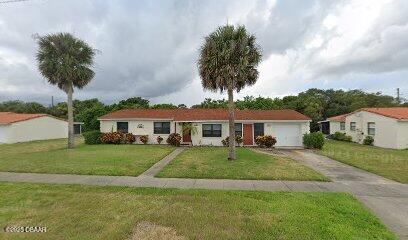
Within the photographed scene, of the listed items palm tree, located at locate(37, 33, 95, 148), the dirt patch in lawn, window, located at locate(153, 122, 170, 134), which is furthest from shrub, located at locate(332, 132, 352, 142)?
the dirt patch in lawn

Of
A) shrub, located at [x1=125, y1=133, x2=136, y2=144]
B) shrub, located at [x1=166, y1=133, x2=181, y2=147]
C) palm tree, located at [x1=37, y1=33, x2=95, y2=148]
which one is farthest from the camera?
shrub, located at [x1=125, y1=133, x2=136, y2=144]

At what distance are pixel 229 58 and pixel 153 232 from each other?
11593 mm

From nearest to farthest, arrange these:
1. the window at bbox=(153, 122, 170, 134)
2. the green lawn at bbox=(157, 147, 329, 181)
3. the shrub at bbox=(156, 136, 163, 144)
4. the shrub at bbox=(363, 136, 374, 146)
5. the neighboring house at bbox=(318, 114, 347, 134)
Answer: the green lawn at bbox=(157, 147, 329, 181) → the shrub at bbox=(156, 136, 163, 144) → the window at bbox=(153, 122, 170, 134) → the shrub at bbox=(363, 136, 374, 146) → the neighboring house at bbox=(318, 114, 347, 134)

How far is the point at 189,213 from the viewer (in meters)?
7.26

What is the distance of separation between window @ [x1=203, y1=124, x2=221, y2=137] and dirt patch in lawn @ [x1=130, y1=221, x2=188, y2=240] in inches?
793

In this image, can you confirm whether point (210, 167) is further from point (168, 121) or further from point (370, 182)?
point (168, 121)

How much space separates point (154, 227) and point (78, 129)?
46200 mm

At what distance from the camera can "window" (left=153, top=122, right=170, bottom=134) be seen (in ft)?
91.3

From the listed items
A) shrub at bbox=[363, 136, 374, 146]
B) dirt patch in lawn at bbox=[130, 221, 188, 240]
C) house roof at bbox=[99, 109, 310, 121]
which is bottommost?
dirt patch in lawn at bbox=[130, 221, 188, 240]

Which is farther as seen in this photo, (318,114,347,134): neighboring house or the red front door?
(318,114,347,134): neighboring house

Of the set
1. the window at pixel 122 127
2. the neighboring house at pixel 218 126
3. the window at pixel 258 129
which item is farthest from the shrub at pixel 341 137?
the window at pixel 122 127

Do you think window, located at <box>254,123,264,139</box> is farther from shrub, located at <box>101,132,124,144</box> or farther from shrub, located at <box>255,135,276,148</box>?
shrub, located at <box>101,132,124,144</box>

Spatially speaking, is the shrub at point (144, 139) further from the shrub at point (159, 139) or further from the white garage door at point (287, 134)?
the white garage door at point (287, 134)

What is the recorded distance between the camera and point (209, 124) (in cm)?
2656
